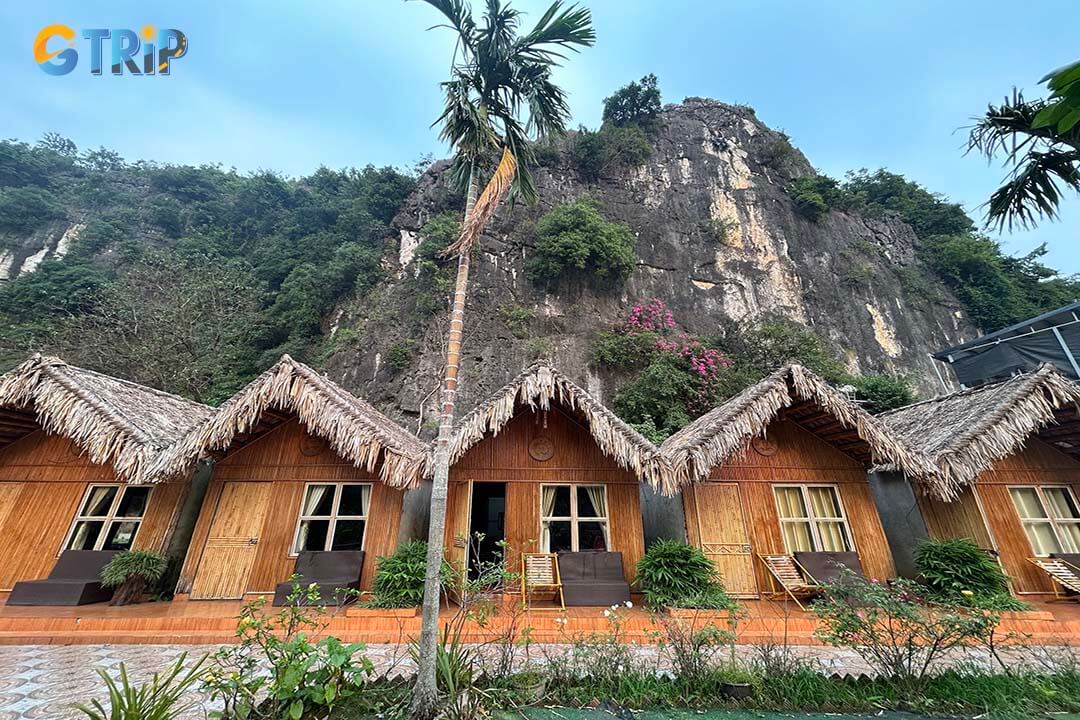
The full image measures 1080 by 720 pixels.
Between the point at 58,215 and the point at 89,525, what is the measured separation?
33.6 m

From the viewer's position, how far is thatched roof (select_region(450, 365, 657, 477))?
685cm

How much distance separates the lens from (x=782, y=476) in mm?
7859

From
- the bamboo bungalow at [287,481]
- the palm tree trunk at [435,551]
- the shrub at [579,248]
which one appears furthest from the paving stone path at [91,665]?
the shrub at [579,248]

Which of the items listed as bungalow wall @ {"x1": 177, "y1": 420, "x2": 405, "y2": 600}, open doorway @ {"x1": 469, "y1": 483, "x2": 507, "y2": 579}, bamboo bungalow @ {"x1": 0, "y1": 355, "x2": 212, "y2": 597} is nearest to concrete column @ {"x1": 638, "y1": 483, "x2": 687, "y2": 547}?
open doorway @ {"x1": 469, "y1": 483, "x2": 507, "y2": 579}

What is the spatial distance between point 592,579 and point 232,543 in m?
5.94

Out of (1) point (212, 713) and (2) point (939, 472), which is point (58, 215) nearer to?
(1) point (212, 713)

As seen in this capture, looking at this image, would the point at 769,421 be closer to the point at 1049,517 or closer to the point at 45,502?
the point at 1049,517

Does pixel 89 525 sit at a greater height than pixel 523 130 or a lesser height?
lesser

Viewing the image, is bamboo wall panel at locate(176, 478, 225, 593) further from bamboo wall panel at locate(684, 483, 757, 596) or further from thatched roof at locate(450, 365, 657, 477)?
bamboo wall panel at locate(684, 483, 757, 596)

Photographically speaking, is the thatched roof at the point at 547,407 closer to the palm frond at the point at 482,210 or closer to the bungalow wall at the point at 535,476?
the bungalow wall at the point at 535,476

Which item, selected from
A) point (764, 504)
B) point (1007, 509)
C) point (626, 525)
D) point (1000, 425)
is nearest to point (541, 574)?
point (626, 525)

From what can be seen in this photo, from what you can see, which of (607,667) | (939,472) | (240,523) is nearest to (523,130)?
(607,667)

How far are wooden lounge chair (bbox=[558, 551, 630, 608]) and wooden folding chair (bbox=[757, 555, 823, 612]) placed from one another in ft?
7.74

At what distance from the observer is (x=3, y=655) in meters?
4.89
